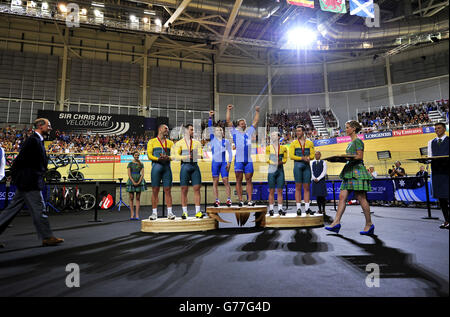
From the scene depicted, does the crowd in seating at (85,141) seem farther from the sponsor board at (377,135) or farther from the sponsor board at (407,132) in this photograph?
the sponsor board at (407,132)

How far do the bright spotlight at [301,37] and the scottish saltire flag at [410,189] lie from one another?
14.4m

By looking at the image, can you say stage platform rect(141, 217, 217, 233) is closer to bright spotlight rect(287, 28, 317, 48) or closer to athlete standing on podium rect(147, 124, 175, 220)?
athlete standing on podium rect(147, 124, 175, 220)

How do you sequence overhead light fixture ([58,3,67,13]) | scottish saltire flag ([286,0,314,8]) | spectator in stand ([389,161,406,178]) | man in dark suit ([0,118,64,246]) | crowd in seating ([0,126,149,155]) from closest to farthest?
man in dark suit ([0,118,64,246]), spectator in stand ([389,161,406,178]), scottish saltire flag ([286,0,314,8]), crowd in seating ([0,126,149,155]), overhead light fixture ([58,3,67,13])

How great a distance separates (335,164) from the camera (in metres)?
14.9

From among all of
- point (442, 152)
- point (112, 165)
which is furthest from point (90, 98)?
point (442, 152)

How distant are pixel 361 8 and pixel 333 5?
1.42 metres

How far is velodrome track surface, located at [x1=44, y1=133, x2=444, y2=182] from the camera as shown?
1136 centimetres

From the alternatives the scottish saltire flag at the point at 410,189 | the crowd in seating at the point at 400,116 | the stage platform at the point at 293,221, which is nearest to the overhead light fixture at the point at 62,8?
the stage platform at the point at 293,221

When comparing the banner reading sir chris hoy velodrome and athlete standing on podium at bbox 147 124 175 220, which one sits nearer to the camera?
athlete standing on podium at bbox 147 124 175 220

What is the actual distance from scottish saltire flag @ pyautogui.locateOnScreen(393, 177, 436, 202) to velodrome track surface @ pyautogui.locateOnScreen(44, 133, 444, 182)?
4.54 feet

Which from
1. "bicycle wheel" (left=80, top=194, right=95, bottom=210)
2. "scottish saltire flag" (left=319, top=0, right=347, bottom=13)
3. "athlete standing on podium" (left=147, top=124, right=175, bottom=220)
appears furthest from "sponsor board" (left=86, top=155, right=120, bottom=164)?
"scottish saltire flag" (left=319, top=0, right=347, bottom=13)

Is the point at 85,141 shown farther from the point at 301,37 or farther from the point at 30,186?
the point at 301,37

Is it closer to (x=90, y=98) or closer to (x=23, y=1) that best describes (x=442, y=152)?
(x=90, y=98)
